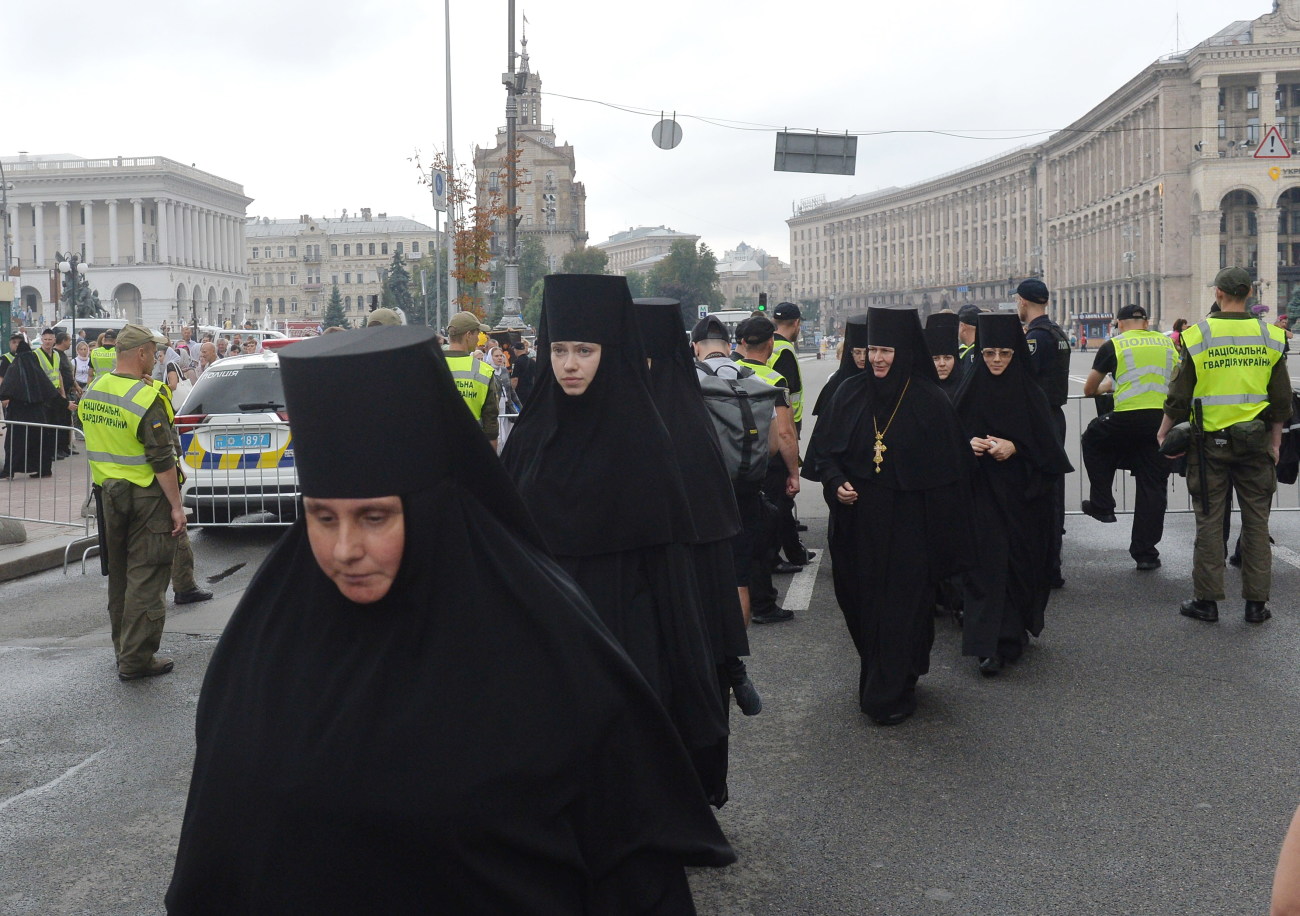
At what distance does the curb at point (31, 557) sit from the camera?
10.7 metres

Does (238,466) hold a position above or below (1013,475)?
below

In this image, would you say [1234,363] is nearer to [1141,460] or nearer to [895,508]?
[1141,460]

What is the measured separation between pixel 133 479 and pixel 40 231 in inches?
5483

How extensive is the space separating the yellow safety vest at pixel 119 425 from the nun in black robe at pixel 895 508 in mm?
3537

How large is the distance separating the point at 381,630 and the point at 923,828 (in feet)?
10.3

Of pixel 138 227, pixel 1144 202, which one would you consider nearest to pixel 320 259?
pixel 138 227

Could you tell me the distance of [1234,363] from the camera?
25.7 ft

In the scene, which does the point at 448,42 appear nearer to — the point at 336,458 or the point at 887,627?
the point at 887,627

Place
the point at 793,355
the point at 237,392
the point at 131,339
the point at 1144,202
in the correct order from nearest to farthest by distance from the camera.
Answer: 1. the point at 131,339
2. the point at 793,355
3. the point at 237,392
4. the point at 1144,202

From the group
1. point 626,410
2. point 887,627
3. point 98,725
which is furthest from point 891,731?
point 98,725

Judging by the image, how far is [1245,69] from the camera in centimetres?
9106

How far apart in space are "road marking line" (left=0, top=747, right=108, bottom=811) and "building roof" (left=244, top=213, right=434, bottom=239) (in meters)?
174

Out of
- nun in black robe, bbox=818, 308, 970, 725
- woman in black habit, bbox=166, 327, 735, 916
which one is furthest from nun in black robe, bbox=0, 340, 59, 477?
woman in black habit, bbox=166, 327, 735, 916

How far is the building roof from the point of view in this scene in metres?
176
